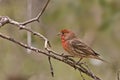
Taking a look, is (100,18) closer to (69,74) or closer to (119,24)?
(119,24)

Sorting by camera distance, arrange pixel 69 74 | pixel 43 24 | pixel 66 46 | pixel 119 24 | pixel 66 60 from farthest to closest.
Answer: pixel 43 24 → pixel 119 24 → pixel 69 74 → pixel 66 46 → pixel 66 60

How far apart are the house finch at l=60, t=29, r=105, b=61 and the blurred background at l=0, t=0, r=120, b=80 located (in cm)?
135

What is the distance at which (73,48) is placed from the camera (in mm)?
6379

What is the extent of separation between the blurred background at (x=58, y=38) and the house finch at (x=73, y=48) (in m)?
1.35

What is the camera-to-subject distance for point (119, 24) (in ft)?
29.2

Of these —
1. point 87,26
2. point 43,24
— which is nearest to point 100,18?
point 87,26

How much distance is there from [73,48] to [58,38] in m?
2.04

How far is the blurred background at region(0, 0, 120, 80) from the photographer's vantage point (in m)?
8.27

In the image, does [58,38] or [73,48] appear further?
[58,38]

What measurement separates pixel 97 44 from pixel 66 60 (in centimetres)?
502

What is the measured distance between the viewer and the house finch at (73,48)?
6262 mm

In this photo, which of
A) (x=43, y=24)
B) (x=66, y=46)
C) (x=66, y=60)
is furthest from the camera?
(x=43, y=24)

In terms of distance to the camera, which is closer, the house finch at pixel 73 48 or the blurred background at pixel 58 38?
the house finch at pixel 73 48

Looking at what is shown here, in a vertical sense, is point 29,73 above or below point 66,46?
below
